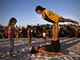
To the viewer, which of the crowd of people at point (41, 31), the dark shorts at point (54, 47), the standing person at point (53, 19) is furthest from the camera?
the crowd of people at point (41, 31)

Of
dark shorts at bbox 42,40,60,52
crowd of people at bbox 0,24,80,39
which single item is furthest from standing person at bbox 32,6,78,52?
crowd of people at bbox 0,24,80,39

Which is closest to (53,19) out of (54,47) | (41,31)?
(54,47)

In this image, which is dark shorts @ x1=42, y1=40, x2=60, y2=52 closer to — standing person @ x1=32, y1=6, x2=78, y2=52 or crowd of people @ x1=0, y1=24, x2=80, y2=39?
standing person @ x1=32, y1=6, x2=78, y2=52

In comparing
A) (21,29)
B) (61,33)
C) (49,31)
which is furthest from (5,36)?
(61,33)

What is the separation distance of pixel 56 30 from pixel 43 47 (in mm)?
1029

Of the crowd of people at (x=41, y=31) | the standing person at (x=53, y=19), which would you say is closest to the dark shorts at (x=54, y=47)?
the standing person at (x=53, y=19)

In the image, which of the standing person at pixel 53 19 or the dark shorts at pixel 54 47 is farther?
the dark shorts at pixel 54 47

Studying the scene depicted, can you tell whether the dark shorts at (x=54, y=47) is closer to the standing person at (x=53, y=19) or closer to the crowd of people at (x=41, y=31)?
the standing person at (x=53, y=19)

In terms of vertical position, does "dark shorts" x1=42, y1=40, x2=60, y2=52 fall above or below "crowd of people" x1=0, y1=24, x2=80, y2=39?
below

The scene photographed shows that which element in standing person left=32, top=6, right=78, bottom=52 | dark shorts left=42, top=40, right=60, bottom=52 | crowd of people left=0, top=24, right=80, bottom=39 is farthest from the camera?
crowd of people left=0, top=24, right=80, bottom=39

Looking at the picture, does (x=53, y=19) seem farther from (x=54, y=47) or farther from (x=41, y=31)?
(x=41, y=31)

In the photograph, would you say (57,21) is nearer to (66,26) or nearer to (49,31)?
(49,31)

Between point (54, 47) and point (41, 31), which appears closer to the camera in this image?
point (54, 47)

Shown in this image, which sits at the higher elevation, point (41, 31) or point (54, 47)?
point (41, 31)
